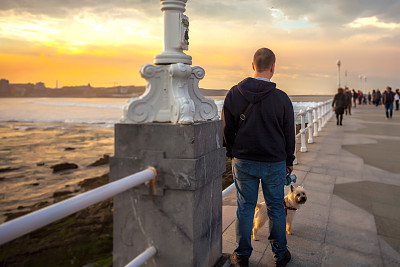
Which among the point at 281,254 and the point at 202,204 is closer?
the point at 202,204

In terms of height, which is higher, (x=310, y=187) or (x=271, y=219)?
(x=271, y=219)

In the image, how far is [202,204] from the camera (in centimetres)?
230

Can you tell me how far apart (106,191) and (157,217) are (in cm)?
67

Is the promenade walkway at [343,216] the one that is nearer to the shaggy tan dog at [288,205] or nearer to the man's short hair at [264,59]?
the shaggy tan dog at [288,205]

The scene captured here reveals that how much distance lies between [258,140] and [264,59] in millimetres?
694

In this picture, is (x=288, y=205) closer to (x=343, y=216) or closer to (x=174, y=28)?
(x=343, y=216)

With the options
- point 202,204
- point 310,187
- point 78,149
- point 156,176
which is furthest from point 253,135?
point 78,149

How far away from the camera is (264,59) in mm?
2627

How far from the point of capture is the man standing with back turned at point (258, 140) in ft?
8.50

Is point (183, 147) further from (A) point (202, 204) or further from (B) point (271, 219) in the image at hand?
(B) point (271, 219)

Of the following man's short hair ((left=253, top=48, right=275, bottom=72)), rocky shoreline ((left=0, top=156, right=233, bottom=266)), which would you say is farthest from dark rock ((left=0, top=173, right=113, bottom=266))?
man's short hair ((left=253, top=48, right=275, bottom=72))

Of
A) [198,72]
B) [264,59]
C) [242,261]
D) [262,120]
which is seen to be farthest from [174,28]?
[242,261]

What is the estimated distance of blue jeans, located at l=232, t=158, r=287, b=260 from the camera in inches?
105

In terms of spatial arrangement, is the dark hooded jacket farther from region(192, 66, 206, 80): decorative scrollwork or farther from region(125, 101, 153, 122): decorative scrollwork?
region(125, 101, 153, 122): decorative scrollwork
